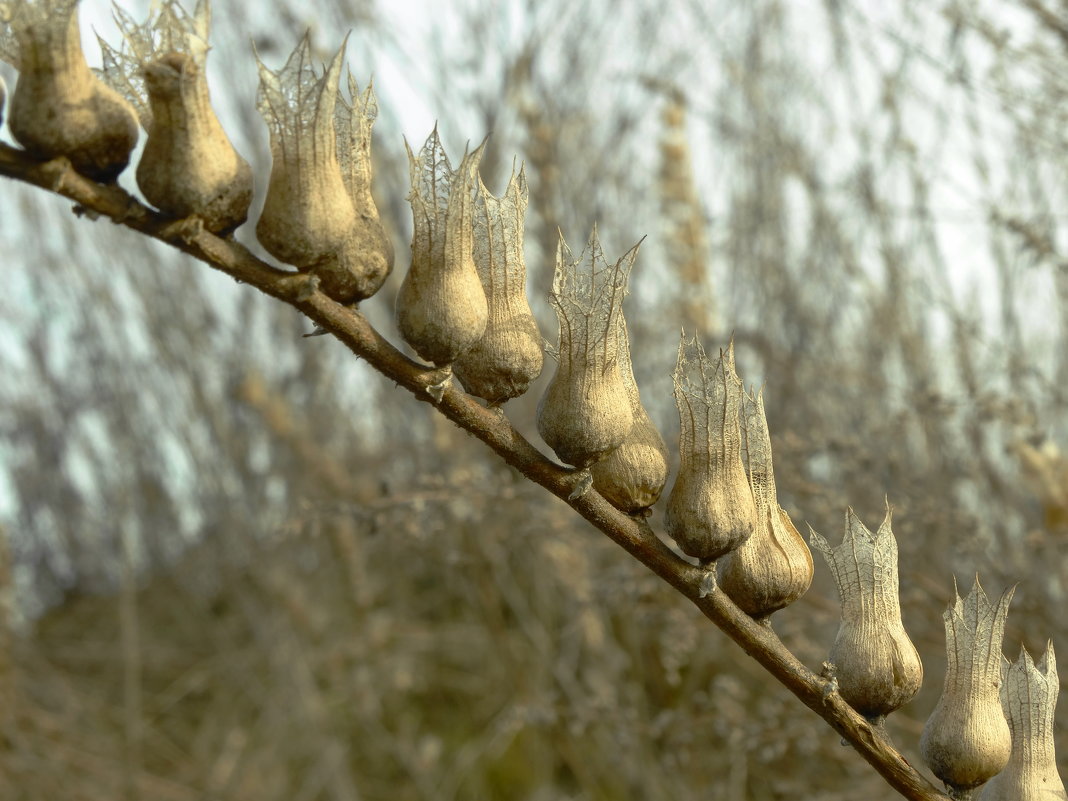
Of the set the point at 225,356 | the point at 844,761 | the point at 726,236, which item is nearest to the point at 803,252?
the point at 726,236

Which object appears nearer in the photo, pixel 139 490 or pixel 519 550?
pixel 519 550

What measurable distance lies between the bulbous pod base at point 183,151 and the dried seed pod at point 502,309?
0.49 ft

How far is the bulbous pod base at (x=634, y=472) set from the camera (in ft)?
2.15

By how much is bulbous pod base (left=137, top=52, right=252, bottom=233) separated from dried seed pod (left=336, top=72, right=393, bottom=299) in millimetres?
71

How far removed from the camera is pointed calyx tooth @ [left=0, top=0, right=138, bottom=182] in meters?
0.54

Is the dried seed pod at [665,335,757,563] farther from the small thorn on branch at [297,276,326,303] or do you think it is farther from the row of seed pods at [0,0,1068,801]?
the small thorn on branch at [297,276,326,303]

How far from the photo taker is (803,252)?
272 cm

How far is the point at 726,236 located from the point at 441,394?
2272 mm

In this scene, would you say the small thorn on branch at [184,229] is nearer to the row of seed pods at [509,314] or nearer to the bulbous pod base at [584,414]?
the row of seed pods at [509,314]

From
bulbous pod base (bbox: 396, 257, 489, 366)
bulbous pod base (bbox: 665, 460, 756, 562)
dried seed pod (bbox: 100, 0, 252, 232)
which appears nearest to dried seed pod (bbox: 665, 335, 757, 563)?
bulbous pod base (bbox: 665, 460, 756, 562)

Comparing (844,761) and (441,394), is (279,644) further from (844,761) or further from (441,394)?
(441,394)

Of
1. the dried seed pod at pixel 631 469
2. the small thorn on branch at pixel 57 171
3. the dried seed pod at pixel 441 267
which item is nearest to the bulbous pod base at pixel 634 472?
the dried seed pod at pixel 631 469

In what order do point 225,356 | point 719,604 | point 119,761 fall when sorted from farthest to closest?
point 225,356, point 119,761, point 719,604

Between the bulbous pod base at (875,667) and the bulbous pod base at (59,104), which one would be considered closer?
the bulbous pod base at (59,104)
